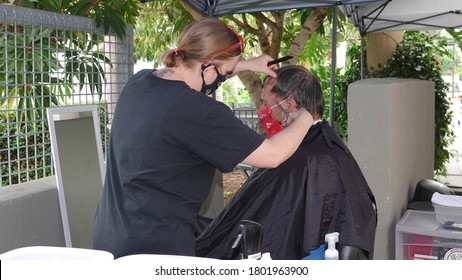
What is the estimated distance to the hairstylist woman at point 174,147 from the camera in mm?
1468

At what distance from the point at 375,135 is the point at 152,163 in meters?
1.70

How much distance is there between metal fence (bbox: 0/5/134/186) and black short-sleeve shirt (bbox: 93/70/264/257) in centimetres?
106

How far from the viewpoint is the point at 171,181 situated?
4.98ft

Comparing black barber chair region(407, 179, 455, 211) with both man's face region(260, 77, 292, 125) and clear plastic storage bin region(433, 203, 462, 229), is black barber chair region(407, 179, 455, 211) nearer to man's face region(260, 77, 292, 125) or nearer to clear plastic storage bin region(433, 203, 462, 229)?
clear plastic storage bin region(433, 203, 462, 229)

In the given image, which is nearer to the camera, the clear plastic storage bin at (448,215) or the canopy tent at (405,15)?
the clear plastic storage bin at (448,215)

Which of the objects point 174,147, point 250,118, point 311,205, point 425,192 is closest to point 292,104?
point 311,205

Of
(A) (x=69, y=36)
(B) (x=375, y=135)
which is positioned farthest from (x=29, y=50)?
(B) (x=375, y=135)

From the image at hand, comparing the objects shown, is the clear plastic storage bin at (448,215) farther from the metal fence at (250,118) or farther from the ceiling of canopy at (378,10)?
the metal fence at (250,118)

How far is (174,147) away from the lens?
1.49 meters

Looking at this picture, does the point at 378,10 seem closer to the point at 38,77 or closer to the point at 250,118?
the point at 38,77

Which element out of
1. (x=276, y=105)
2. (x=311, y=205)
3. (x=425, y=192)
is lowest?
(x=425, y=192)

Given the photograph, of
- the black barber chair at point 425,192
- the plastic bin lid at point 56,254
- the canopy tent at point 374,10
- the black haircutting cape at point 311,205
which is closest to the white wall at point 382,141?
the black barber chair at point 425,192

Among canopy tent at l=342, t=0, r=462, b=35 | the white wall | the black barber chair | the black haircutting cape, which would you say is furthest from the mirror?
canopy tent at l=342, t=0, r=462, b=35

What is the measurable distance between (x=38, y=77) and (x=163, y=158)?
1388 mm
